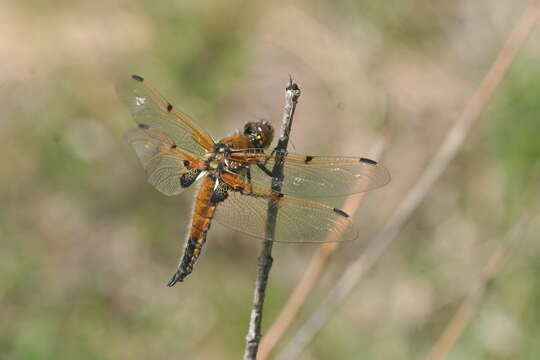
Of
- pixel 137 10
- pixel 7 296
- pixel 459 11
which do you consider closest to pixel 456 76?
pixel 459 11

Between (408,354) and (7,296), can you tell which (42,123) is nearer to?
(7,296)

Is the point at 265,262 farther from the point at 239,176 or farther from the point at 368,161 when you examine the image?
the point at 239,176

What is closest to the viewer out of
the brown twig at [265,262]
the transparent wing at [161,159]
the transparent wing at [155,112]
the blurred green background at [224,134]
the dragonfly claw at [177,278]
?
the brown twig at [265,262]

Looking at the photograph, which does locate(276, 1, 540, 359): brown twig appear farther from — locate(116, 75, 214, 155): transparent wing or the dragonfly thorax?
locate(116, 75, 214, 155): transparent wing

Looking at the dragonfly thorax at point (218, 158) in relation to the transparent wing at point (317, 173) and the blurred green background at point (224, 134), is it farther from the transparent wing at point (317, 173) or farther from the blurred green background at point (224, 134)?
the blurred green background at point (224, 134)

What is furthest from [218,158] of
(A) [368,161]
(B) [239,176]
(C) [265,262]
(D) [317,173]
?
(C) [265,262]

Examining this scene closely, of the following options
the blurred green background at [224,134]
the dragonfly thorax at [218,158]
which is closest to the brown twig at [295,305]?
the dragonfly thorax at [218,158]
